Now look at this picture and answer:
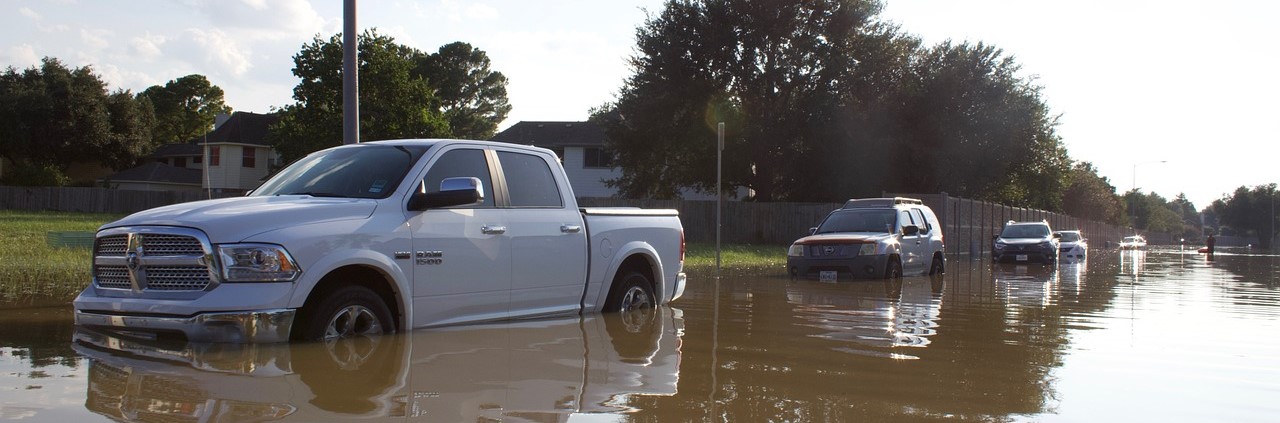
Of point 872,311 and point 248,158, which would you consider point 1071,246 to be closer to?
point 872,311

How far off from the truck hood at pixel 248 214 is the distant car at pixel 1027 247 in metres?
25.4

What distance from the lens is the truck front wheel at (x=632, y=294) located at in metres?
9.93

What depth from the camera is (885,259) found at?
1858 cm

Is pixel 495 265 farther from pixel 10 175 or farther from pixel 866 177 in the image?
pixel 10 175

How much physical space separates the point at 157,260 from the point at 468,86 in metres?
72.1

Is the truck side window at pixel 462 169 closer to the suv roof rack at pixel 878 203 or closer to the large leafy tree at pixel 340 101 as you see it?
the suv roof rack at pixel 878 203

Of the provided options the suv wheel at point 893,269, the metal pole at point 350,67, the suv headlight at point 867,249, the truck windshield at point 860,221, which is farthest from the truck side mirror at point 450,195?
the truck windshield at point 860,221

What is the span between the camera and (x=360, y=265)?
7383 mm

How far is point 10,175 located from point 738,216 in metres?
38.6

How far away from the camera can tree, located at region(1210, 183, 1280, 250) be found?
431 ft

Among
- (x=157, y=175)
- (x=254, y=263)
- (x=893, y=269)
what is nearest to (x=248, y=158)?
(x=157, y=175)

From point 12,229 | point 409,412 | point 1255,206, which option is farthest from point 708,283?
point 1255,206

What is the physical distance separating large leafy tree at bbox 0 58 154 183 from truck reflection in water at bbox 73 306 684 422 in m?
57.8

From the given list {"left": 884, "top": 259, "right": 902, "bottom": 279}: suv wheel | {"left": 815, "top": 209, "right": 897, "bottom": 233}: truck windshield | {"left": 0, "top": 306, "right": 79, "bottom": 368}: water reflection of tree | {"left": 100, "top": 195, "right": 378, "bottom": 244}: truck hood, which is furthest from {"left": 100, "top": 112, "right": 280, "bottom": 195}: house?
{"left": 100, "top": 195, "right": 378, "bottom": 244}: truck hood
